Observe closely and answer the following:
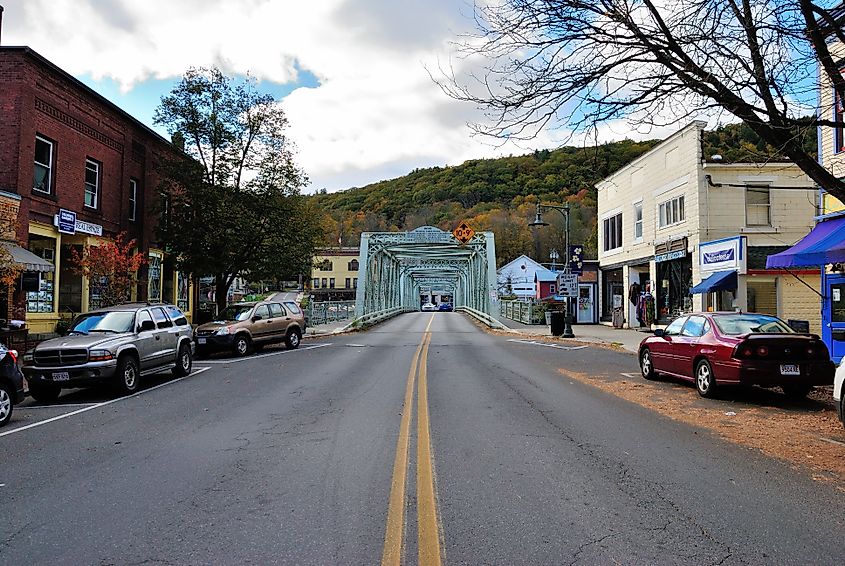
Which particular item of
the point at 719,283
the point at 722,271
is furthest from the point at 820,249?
the point at 722,271

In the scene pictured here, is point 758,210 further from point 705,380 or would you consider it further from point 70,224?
point 70,224

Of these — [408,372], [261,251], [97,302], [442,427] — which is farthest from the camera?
[261,251]

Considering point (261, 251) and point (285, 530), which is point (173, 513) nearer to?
point (285, 530)

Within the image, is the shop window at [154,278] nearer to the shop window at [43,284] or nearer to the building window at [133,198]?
the building window at [133,198]

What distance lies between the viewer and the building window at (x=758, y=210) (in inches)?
942

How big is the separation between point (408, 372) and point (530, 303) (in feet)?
80.0

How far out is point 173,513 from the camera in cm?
527

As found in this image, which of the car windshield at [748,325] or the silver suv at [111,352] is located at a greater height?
the car windshield at [748,325]

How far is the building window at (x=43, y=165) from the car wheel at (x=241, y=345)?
7782 millimetres

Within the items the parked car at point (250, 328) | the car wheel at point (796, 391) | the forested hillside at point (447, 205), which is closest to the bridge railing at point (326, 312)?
the forested hillside at point (447, 205)

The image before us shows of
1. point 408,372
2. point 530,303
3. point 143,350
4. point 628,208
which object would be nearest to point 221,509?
point 143,350

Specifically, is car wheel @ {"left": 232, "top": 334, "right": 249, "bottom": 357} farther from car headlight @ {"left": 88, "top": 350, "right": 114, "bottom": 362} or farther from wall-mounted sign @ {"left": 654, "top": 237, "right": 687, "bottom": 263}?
wall-mounted sign @ {"left": 654, "top": 237, "right": 687, "bottom": 263}

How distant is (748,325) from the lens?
1147cm

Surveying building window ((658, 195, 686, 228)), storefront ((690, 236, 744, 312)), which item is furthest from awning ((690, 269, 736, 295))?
building window ((658, 195, 686, 228))
